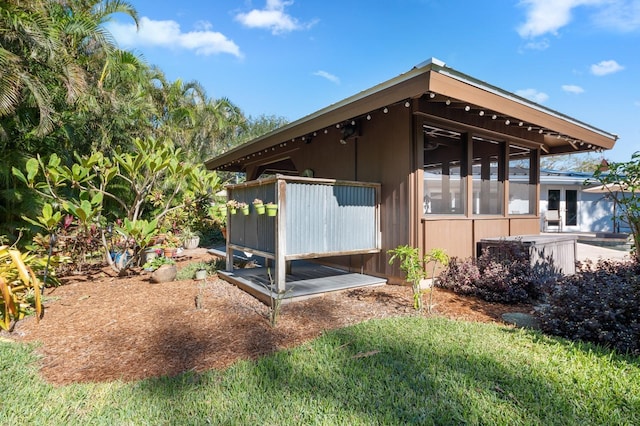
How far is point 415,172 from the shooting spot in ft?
14.9

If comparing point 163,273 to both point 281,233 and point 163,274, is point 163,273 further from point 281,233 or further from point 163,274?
point 281,233

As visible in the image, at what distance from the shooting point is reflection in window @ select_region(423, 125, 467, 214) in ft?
15.7

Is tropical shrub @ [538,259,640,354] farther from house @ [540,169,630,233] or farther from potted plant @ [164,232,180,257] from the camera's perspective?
house @ [540,169,630,233]

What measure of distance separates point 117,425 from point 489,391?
2237 millimetres

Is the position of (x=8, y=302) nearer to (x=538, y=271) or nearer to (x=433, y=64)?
(x=433, y=64)

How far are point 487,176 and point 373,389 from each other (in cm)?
464

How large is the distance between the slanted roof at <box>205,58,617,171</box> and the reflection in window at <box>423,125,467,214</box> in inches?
22.5

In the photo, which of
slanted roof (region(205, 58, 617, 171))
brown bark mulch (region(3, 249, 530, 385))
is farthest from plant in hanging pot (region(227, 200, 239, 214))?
slanted roof (region(205, 58, 617, 171))

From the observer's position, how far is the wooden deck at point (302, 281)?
4.17 metres

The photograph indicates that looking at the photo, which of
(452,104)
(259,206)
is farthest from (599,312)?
(259,206)

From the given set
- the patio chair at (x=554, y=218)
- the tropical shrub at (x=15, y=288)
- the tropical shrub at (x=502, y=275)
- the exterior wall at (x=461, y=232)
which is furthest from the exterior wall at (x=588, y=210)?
the tropical shrub at (x=15, y=288)

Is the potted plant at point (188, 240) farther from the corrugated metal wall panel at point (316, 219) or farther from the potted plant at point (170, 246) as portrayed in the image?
the corrugated metal wall panel at point (316, 219)

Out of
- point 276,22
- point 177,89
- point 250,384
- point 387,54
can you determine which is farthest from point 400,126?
point 177,89

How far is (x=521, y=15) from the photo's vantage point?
743 cm
